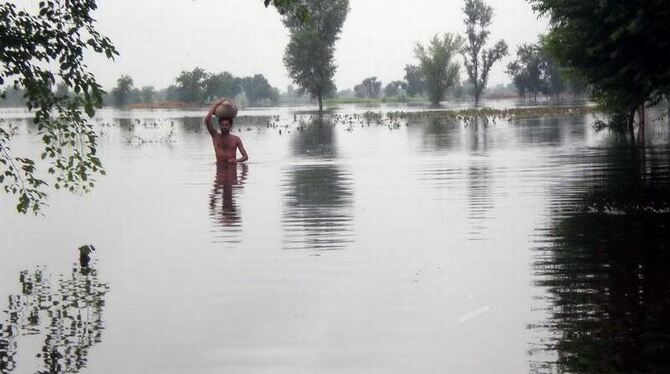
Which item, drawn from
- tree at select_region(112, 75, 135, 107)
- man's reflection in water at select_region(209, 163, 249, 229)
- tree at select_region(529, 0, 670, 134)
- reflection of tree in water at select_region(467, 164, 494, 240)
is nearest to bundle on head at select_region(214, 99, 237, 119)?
man's reflection in water at select_region(209, 163, 249, 229)

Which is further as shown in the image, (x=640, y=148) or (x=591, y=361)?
(x=640, y=148)

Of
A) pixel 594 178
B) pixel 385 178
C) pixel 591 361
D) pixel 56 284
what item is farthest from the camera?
pixel 385 178

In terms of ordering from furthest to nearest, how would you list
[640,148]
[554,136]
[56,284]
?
1. [554,136]
2. [640,148]
3. [56,284]

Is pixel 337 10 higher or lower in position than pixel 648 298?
higher

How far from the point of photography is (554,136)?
127 ft

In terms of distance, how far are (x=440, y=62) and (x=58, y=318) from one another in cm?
12066

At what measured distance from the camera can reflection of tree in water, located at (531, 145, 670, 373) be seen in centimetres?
624

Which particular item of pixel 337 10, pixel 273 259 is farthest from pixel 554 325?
pixel 337 10

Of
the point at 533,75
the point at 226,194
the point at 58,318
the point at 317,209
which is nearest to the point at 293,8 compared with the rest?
the point at 58,318

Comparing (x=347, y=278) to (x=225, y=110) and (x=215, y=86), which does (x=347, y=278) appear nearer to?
(x=225, y=110)

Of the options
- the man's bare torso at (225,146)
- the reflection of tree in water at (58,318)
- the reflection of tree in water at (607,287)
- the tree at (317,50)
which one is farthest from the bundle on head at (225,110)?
the tree at (317,50)

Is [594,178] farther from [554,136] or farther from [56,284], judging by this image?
[554,136]

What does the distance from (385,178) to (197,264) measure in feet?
36.2

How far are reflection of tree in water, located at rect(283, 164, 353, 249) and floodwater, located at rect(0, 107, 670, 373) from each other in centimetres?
6
